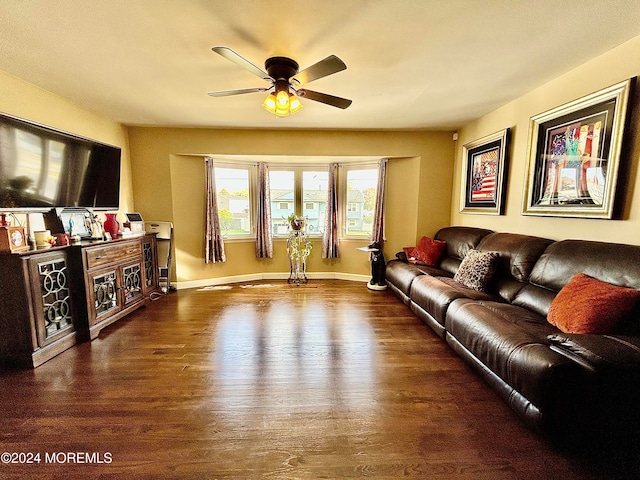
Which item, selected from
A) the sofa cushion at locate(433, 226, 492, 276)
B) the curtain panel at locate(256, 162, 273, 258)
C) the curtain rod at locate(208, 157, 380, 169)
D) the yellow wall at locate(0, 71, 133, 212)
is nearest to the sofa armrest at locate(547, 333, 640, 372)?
the sofa cushion at locate(433, 226, 492, 276)

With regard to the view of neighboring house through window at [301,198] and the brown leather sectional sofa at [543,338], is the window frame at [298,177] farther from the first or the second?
the brown leather sectional sofa at [543,338]

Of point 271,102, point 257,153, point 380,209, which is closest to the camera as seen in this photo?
point 271,102

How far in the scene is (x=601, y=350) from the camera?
4.21 ft

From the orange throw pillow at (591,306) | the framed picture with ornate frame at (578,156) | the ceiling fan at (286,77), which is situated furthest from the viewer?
the framed picture with ornate frame at (578,156)

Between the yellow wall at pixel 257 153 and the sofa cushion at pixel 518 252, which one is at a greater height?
the yellow wall at pixel 257 153

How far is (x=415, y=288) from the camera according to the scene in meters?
2.95

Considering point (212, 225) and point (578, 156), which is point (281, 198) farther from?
point (578, 156)

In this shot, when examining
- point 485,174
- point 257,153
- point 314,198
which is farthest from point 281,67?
point 485,174

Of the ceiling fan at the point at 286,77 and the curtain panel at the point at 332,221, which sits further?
the curtain panel at the point at 332,221

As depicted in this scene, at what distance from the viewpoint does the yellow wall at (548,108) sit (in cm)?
188

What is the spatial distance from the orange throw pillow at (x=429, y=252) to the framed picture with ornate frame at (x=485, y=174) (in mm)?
677

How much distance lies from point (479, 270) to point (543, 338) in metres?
1.13

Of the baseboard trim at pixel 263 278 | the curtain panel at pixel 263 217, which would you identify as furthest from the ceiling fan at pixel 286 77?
the baseboard trim at pixel 263 278

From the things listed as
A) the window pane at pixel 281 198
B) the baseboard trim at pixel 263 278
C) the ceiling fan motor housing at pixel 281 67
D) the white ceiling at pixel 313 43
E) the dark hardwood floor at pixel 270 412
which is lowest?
the dark hardwood floor at pixel 270 412
